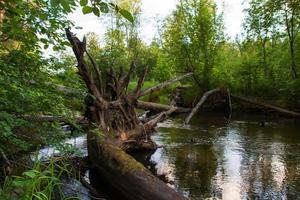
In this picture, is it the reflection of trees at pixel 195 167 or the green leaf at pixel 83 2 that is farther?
the reflection of trees at pixel 195 167

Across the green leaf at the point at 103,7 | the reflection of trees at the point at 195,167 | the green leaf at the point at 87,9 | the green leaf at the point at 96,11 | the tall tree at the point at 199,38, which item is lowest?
the reflection of trees at the point at 195,167

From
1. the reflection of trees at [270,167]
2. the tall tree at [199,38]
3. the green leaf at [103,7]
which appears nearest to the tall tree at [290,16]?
the tall tree at [199,38]

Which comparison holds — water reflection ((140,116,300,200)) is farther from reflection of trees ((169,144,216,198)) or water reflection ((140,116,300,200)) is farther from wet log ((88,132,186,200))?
wet log ((88,132,186,200))

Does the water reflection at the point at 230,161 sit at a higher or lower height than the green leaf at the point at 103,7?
lower

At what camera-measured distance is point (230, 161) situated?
30.9 ft

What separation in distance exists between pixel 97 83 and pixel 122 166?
3.77m

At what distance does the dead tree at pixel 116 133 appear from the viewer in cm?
606

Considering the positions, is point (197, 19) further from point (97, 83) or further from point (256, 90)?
point (97, 83)

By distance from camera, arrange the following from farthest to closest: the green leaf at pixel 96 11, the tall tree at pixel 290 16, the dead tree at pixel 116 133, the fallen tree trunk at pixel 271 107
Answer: the tall tree at pixel 290 16, the fallen tree trunk at pixel 271 107, the dead tree at pixel 116 133, the green leaf at pixel 96 11

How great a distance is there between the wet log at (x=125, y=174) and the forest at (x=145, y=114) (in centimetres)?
2

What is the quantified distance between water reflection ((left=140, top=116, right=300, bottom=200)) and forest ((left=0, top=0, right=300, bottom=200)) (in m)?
0.04

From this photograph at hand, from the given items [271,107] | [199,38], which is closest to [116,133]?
Answer: [271,107]

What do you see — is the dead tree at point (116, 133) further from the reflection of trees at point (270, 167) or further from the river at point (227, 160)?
the reflection of trees at point (270, 167)

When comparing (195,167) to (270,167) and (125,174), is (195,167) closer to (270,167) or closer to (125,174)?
(270,167)
